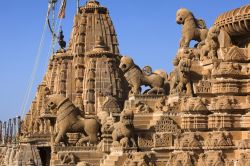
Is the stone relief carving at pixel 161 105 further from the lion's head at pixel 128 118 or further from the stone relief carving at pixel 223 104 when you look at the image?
the stone relief carving at pixel 223 104

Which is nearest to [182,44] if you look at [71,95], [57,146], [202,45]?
[202,45]

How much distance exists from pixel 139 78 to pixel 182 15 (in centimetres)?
483

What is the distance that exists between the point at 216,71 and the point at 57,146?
11020 mm

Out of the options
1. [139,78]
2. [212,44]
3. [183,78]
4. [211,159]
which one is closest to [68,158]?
[139,78]

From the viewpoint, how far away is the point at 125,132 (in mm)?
35094

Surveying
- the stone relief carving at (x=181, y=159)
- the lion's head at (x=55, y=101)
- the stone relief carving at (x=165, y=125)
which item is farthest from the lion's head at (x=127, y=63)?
the stone relief carving at (x=181, y=159)

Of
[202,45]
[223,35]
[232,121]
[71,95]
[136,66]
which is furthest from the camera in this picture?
[71,95]

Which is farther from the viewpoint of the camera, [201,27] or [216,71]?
[201,27]

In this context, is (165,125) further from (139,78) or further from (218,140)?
(139,78)

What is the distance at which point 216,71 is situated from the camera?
35125 mm

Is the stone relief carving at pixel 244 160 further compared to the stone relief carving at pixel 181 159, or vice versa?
the stone relief carving at pixel 181 159

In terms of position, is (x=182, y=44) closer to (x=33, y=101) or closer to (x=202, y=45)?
(x=202, y=45)

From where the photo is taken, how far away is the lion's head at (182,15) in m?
40.3

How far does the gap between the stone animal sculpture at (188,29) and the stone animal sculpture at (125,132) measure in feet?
23.4
